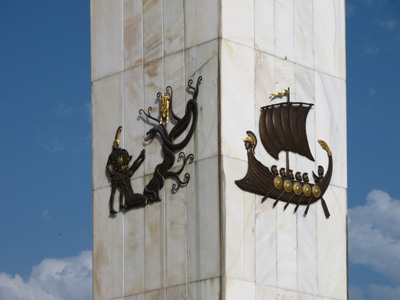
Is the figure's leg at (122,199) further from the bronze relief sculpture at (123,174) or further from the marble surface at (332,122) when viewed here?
the marble surface at (332,122)

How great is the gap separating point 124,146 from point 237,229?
3.89 metres

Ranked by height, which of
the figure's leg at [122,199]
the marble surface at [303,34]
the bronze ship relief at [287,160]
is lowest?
the figure's leg at [122,199]

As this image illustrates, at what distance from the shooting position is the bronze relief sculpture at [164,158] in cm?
3331

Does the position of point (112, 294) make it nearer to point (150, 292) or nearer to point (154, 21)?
point (150, 292)

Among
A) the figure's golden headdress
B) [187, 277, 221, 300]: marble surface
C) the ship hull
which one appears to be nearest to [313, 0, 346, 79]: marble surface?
the ship hull

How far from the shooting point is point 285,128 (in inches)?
1329

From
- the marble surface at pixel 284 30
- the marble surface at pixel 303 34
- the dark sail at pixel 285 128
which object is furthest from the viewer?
the marble surface at pixel 303 34

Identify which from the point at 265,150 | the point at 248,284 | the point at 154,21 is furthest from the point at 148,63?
the point at 248,284

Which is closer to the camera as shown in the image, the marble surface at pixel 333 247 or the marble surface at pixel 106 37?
the marble surface at pixel 333 247

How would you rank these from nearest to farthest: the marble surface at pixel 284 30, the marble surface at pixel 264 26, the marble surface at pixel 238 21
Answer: the marble surface at pixel 238 21 → the marble surface at pixel 264 26 → the marble surface at pixel 284 30

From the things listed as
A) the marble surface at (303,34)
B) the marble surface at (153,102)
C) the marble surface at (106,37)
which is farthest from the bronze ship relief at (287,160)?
the marble surface at (106,37)

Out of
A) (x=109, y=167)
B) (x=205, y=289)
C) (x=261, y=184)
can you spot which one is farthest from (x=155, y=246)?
(x=261, y=184)

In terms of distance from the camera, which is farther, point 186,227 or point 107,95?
point 107,95

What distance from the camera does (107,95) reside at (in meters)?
35.6
